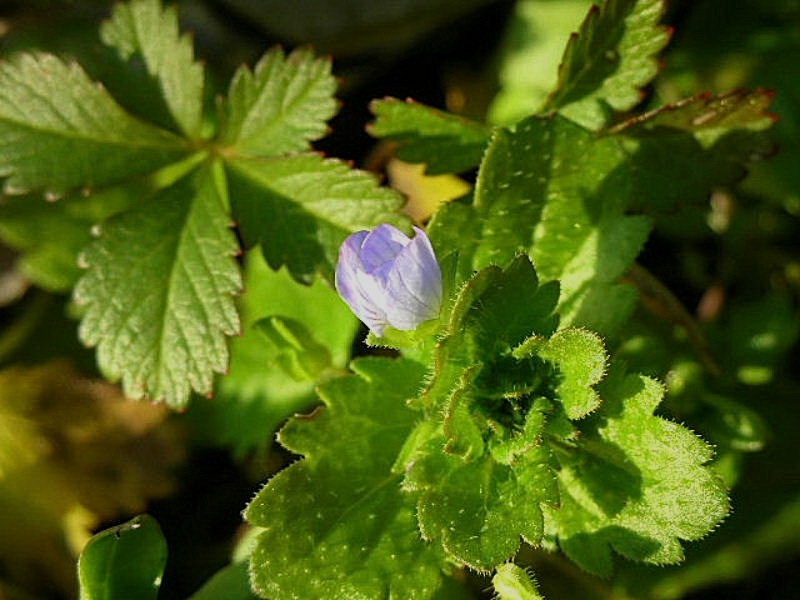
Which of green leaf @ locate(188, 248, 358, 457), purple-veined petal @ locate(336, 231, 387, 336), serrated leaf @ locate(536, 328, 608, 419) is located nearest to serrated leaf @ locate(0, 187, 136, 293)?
green leaf @ locate(188, 248, 358, 457)

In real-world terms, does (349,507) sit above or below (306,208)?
below

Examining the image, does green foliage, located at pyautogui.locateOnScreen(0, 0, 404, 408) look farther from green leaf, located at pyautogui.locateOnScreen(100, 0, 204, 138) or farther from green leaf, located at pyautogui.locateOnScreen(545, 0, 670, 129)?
green leaf, located at pyautogui.locateOnScreen(545, 0, 670, 129)

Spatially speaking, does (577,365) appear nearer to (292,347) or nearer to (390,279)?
(390,279)

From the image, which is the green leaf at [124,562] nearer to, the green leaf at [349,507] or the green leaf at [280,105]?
the green leaf at [349,507]

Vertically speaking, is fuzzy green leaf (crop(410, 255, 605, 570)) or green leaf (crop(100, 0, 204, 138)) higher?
green leaf (crop(100, 0, 204, 138))

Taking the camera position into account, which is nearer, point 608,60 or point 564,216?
point 564,216

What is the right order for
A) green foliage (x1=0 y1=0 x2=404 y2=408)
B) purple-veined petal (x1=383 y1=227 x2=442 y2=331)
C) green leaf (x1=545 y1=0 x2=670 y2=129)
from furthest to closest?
green foliage (x1=0 y1=0 x2=404 y2=408)
green leaf (x1=545 y1=0 x2=670 y2=129)
purple-veined petal (x1=383 y1=227 x2=442 y2=331)

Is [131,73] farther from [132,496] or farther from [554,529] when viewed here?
[554,529]

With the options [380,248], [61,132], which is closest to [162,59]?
[61,132]

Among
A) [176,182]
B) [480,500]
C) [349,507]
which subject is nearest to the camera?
[480,500]
